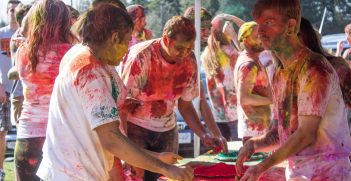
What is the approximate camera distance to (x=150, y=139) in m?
4.19

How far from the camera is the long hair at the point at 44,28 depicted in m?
3.84

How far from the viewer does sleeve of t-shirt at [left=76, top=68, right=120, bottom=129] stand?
2.36m

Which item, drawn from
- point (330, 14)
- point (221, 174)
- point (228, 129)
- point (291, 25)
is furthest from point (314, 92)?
point (330, 14)

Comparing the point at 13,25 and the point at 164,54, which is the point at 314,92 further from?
the point at 13,25

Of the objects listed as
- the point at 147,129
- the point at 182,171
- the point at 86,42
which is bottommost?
the point at 147,129

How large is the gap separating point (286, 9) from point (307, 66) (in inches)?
10.9

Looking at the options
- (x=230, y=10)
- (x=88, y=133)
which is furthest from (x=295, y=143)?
(x=230, y=10)

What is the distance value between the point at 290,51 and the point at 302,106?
28cm

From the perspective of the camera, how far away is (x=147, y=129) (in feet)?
13.6

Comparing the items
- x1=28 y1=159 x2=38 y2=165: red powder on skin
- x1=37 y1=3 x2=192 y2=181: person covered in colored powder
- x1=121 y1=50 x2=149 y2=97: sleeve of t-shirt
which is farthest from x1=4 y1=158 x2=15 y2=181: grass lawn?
x1=37 y1=3 x2=192 y2=181: person covered in colored powder

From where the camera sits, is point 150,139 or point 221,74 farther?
point 221,74

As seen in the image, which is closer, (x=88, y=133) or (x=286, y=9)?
(x=88, y=133)

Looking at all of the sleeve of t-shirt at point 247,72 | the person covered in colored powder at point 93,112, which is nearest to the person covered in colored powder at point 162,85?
the sleeve of t-shirt at point 247,72

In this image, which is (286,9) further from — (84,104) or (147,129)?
(147,129)
